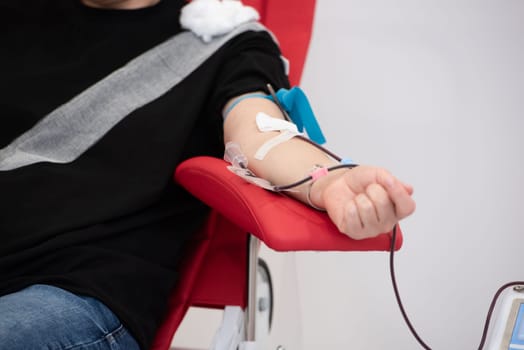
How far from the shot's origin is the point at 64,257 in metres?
0.90

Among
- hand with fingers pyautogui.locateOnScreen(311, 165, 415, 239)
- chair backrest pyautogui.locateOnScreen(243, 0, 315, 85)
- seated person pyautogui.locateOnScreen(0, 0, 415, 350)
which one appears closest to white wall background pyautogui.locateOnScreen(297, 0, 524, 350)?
chair backrest pyautogui.locateOnScreen(243, 0, 315, 85)

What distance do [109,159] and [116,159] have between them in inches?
0.5

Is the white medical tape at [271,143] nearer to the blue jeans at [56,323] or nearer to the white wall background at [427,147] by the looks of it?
the blue jeans at [56,323]

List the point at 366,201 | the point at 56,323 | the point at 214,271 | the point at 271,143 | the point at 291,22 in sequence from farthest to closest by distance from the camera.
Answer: the point at 291,22, the point at 214,271, the point at 271,143, the point at 56,323, the point at 366,201

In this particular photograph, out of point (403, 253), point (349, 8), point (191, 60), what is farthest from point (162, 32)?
point (403, 253)

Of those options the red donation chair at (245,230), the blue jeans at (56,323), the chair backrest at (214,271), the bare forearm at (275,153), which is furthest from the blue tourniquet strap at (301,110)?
the blue jeans at (56,323)

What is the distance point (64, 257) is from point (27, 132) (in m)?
0.30

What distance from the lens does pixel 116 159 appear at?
105cm

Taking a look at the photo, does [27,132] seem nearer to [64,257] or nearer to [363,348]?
[64,257]

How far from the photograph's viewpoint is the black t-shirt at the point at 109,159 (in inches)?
35.4

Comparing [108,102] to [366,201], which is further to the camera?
[108,102]

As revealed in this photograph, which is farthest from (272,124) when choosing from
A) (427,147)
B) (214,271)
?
(427,147)

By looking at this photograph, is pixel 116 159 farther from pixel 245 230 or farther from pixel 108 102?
pixel 245 230

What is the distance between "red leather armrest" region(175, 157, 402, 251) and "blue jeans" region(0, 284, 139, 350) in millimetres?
233
